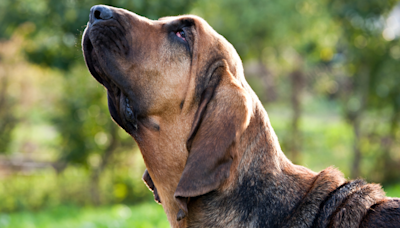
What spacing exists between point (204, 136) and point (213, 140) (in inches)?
3.7

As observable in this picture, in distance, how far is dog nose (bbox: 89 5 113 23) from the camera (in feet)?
10.3

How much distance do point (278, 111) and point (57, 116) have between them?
656 inches

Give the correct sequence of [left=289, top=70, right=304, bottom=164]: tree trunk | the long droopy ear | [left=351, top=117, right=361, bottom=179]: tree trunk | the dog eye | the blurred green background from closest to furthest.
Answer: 1. the long droopy ear
2. the dog eye
3. the blurred green background
4. [left=351, top=117, right=361, bottom=179]: tree trunk
5. [left=289, top=70, right=304, bottom=164]: tree trunk

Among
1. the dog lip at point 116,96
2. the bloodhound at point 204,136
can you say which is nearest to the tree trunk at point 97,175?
the dog lip at point 116,96

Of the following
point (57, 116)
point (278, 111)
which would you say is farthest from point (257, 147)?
point (278, 111)

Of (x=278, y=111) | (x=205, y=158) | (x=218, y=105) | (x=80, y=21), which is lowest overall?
(x=278, y=111)

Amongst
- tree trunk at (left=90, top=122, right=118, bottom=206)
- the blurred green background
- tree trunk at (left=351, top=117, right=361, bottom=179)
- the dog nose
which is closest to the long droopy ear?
the dog nose

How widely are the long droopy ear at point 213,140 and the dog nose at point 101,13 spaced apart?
1021mm

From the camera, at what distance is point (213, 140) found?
265 cm

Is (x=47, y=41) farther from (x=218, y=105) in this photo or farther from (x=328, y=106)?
(x=328, y=106)

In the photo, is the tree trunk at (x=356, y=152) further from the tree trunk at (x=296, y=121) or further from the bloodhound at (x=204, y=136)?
the bloodhound at (x=204, y=136)

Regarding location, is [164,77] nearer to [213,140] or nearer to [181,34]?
[181,34]

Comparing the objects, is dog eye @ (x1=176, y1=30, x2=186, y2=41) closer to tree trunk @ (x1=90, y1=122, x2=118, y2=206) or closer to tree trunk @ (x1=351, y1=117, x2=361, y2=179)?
tree trunk @ (x1=90, y1=122, x2=118, y2=206)

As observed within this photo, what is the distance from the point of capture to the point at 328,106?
30344 millimetres
